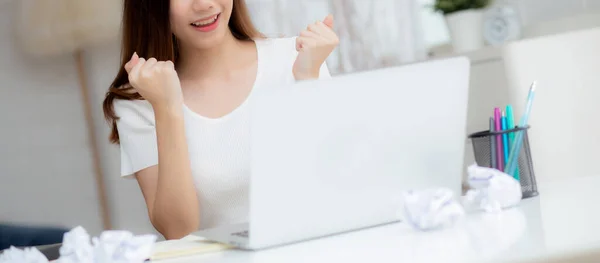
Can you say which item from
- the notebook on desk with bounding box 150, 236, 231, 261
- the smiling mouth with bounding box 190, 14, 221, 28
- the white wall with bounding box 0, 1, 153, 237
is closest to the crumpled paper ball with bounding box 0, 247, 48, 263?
the notebook on desk with bounding box 150, 236, 231, 261

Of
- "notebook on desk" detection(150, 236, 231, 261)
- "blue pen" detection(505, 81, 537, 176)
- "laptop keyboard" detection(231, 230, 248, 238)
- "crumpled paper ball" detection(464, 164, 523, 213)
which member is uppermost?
"blue pen" detection(505, 81, 537, 176)

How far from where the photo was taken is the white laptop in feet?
3.12

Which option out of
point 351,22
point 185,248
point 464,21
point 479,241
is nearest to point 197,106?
point 185,248

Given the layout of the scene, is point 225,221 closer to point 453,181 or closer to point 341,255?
point 453,181

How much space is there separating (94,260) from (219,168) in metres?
0.79

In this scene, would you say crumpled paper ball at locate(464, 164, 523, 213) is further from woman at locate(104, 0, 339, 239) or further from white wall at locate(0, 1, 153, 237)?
white wall at locate(0, 1, 153, 237)

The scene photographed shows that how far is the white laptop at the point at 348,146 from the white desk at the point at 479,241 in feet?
0.10

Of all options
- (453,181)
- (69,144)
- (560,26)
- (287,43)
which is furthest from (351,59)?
(453,181)

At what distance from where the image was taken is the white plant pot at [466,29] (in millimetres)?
3348

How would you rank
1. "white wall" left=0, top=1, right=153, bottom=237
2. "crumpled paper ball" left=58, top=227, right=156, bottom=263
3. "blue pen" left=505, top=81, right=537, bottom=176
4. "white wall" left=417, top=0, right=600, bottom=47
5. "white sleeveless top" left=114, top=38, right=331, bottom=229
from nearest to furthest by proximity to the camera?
"crumpled paper ball" left=58, top=227, right=156, bottom=263, "blue pen" left=505, top=81, right=537, bottom=176, "white sleeveless top" left=114, top=38, right=331, bottom=229, "white wall" left=417, top=0, right=600, bottom=47, "white wall" left=0, top=1, right=153, bottom=237

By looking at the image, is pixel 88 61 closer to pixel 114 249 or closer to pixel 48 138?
pixel 48 138

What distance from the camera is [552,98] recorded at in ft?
5.98

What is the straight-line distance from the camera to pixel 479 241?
2.89ft

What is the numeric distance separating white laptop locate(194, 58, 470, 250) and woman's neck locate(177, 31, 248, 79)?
89 cm
